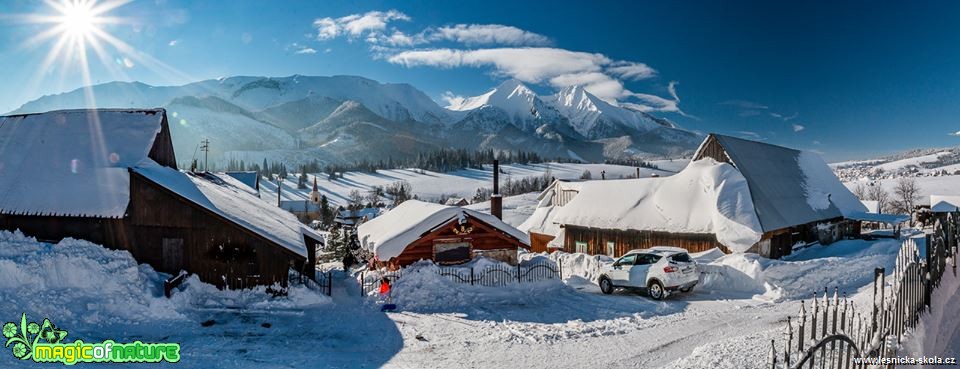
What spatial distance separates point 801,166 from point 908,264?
35.2m

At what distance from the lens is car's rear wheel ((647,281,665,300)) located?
61.0 feet

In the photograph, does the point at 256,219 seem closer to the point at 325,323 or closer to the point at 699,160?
the point at 325,323

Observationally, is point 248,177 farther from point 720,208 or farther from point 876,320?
point 876,320

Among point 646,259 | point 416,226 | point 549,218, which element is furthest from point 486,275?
point 549,218

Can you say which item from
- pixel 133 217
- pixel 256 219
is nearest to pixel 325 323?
pixel 256 219

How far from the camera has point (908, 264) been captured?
8.02 meters

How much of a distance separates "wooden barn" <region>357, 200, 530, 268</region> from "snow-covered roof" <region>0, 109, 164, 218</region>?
1019 cm

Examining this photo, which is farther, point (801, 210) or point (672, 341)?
point (801, 210)

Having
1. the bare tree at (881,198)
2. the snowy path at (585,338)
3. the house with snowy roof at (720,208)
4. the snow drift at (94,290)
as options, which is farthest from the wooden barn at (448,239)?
the bare tree at (881,198)

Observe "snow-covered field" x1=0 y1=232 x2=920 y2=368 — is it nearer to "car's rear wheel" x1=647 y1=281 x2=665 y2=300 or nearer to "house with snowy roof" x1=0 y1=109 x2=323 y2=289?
"car's rear wheel" x1=647 y1=281 x2=665 y2=300

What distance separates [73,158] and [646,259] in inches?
953

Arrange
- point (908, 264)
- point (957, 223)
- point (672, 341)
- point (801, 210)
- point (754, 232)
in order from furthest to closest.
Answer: point (801, 210)
point (754, 232)
point (957, 223)
point (672, 341)
point (908, 264)

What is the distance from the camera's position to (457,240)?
21.9 meters

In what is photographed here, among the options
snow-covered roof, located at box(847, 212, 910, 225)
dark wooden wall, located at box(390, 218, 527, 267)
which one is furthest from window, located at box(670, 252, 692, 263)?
snow-covered roof, located at box(847, 212, 910, 225)
